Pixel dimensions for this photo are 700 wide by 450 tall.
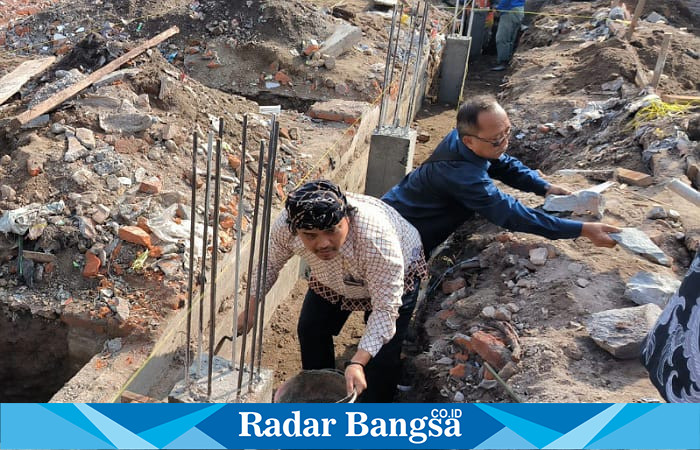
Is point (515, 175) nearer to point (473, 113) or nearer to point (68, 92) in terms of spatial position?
point (473, 113)

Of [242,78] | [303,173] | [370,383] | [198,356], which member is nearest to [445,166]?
[370,383]

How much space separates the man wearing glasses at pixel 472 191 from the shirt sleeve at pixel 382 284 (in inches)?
36.0

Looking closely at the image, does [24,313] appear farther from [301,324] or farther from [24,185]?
[301,324]

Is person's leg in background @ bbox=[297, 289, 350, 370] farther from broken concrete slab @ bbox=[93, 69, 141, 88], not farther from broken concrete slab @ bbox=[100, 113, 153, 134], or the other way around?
broken concrete slab @ bbox=[93, 69, 141, 88]

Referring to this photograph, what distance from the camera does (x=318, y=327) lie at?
373 centimetres

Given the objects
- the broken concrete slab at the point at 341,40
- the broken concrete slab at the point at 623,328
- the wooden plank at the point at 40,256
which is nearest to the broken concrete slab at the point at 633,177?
the broken concrete slab at the point at 623,328

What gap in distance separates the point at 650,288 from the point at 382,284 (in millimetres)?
1810

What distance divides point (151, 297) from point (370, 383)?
158cm

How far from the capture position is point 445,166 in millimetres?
3857

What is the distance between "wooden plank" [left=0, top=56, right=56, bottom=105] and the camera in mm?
6672

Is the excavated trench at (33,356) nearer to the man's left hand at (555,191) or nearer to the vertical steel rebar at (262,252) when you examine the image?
the vertical steel rebar at (262,252)

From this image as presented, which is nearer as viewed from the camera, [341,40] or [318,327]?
[318,327]

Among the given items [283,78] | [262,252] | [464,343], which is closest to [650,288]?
[464,343]

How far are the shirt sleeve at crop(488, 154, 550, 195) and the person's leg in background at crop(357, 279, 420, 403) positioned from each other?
121 centimetres
